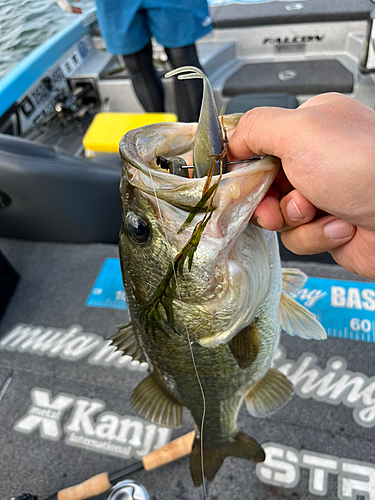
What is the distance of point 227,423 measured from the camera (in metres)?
1.17

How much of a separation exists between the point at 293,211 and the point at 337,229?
5.2 inches

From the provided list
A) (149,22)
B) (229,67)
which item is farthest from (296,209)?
(229,67)

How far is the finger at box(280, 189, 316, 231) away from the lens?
0.80 meters

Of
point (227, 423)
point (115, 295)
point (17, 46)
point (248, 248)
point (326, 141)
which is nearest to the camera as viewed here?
point (326, 141)

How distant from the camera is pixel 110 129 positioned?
8.61ft

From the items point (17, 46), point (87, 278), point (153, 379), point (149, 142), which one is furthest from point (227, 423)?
point (17, 46)

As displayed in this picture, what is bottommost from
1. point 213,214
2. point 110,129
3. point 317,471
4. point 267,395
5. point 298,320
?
point 317,471

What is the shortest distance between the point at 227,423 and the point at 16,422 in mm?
1028

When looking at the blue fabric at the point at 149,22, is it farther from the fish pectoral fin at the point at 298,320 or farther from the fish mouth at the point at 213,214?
the fish pectoral fin at the point at 298,320

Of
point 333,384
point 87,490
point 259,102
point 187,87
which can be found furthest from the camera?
point 187,87

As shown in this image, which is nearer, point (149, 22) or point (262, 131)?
point (262, 131)

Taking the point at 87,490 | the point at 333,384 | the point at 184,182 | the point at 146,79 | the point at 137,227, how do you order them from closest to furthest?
1. the point at 184,182
2. the point at 137,227
3. the point at 87,490
4. the point at 333,384
5. the point at 146,79

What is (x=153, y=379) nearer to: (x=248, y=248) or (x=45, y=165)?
(x=248, y=248)

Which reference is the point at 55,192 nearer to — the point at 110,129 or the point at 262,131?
the point at 110,129
